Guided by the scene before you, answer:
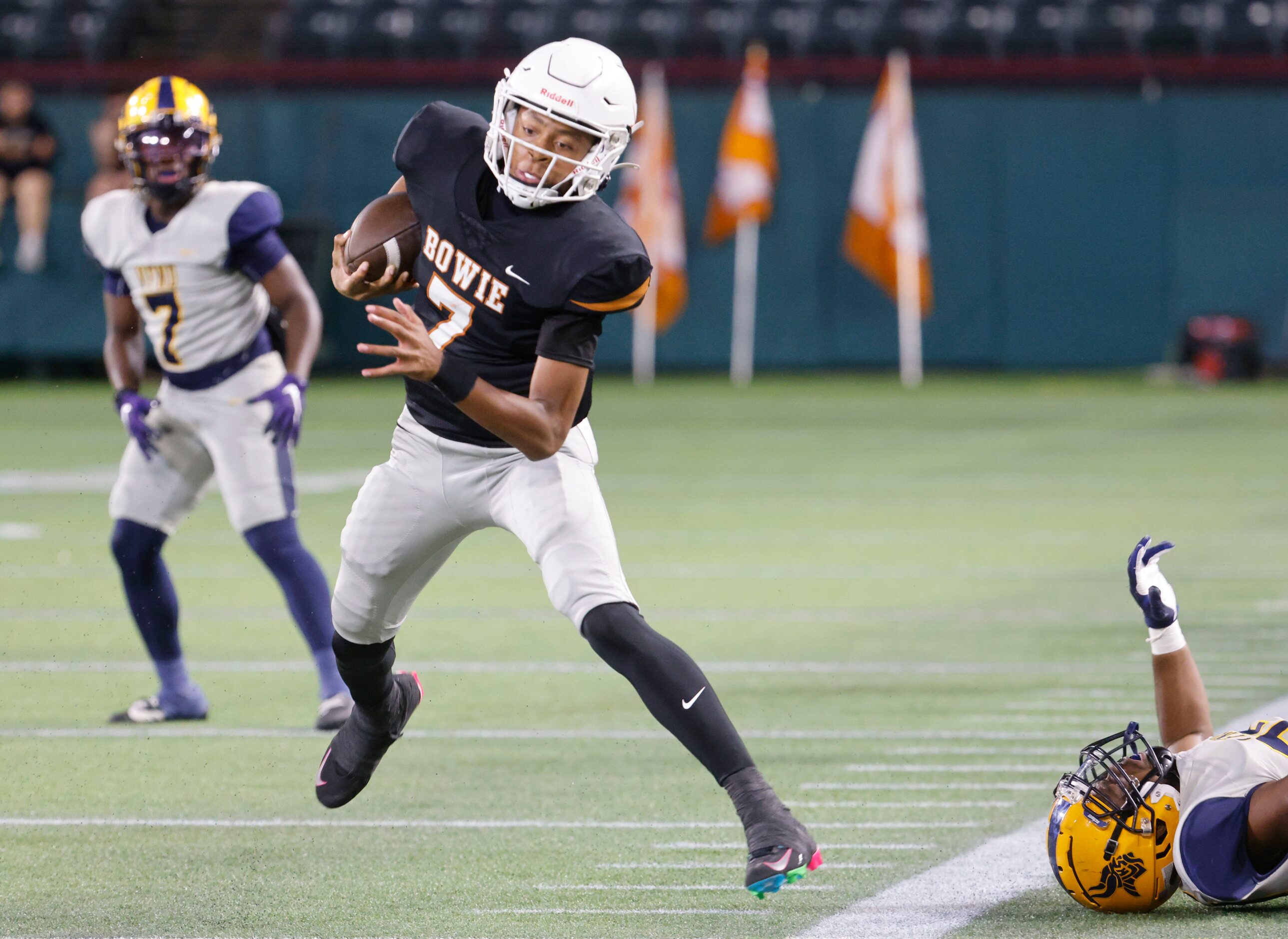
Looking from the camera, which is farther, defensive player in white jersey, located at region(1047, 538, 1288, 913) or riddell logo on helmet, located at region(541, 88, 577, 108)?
riddell logo on helmet, located at region(541, 88, 577, 108)

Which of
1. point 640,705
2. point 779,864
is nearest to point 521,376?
point 779,864

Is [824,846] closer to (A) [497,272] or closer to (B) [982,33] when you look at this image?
(A) [497,272]

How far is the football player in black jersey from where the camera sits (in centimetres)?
392

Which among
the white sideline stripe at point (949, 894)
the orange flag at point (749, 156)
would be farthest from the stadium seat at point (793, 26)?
the white sideline stripe at point (949, 894)

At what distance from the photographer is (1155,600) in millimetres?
4258

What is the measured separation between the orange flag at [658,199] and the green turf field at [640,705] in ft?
22.6

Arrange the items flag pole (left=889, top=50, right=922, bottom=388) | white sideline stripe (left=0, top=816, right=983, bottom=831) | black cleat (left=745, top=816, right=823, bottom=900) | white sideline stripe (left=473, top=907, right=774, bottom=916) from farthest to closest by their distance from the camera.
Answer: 1. flag pole (left=889, top=50, right=922, bottom=388)
2. white sideline stripe (left=0, top=816, right=983, bottom=831)
3. white sideline stripe (left=473, top=907, right=774, bottom=916)
4. black cleat (left=745, top=816, right=823, bottom=900)

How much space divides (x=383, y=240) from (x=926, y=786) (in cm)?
197

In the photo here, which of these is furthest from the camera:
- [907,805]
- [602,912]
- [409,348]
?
[907,805]

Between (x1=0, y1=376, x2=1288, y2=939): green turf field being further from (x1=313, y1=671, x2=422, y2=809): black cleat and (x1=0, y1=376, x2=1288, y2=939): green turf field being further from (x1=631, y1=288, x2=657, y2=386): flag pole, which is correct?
(x1=631, y1=288, x2=657, y2=386): flag pole

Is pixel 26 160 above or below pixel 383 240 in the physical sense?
below

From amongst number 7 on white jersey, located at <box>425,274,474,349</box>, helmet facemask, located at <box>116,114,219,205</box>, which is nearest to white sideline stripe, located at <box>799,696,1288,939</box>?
number 7 on white jersey, located at <box>425,274,474,349</box>

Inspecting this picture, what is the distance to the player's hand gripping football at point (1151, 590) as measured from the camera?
4.26 m

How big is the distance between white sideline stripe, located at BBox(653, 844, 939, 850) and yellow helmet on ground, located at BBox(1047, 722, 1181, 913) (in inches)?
26.4
